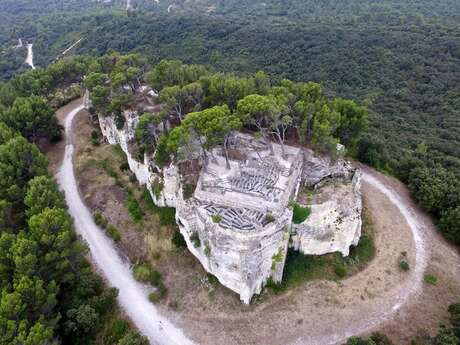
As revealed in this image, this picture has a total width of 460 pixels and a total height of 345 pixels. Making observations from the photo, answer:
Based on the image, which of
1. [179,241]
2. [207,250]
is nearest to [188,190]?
[179,241]

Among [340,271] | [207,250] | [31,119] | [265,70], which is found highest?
[31,119]

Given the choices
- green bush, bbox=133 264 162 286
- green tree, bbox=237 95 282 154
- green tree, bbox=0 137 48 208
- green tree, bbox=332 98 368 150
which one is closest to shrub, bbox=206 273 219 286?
green bush, bbox=133 264 162 286

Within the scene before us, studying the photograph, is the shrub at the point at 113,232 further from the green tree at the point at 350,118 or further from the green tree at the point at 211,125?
the green tree at the point at 350,118

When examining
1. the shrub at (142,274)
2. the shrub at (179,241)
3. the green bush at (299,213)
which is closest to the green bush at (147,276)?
the shrub at (142,274)

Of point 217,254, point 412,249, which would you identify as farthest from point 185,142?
point 412,249

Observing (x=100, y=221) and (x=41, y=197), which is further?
(x=100, y=221)

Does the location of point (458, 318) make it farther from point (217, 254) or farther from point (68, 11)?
point (68, 11)

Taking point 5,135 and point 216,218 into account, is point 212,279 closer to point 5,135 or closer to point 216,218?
point 216,218
